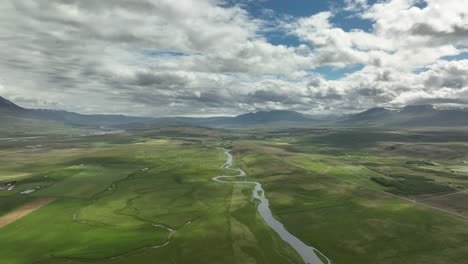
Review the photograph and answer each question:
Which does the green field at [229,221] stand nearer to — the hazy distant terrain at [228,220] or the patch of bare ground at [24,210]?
the hazy distant terrain at [228,220]

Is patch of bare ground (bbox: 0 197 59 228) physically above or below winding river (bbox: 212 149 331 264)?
above

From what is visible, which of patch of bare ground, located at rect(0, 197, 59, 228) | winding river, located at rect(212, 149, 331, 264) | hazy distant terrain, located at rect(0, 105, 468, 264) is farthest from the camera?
patch of bare ground, located at rect(0, 197, 59, 228)

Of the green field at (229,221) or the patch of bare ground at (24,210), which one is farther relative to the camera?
the patch of bare ground at (24,210)

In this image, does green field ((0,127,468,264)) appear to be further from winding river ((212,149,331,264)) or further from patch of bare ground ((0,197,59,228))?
patch of bare ground ((0,197,59,228))

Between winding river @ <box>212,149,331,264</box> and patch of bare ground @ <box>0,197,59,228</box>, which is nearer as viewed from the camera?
winding river @ <box>212,149,331,264</box>

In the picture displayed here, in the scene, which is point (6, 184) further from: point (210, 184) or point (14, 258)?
point (210, 184)

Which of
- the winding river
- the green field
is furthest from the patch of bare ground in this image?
the winding river

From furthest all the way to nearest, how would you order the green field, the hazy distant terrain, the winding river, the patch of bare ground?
the patch of bare ground
the winding river
the hazy distant terrain
the green field

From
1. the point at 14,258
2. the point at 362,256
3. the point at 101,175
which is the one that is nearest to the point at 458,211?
the point at 362,256

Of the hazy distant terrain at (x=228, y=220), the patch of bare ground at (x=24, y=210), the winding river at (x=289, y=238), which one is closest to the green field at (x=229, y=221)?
the hazy distant terrain at (x=228, y=220)
